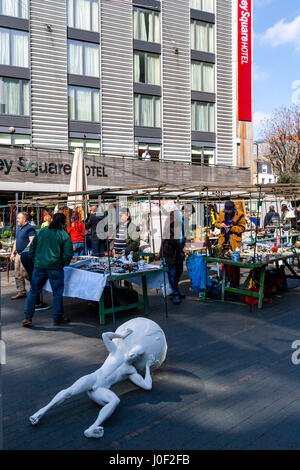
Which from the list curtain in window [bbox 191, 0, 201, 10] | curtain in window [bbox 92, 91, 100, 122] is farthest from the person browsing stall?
curtain in window [bbox 191, 0, 201, 10]

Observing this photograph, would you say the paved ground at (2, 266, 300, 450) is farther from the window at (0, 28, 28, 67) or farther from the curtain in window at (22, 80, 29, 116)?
the window at (0, 28, 28, 67)

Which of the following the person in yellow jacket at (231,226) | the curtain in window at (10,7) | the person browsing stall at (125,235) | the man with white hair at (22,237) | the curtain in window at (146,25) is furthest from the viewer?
the curtain in window at (146,25)

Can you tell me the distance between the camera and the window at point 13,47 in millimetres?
21172

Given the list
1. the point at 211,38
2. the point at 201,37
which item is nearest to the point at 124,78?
the point at 201,37

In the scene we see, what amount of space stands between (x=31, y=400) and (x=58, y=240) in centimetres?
332

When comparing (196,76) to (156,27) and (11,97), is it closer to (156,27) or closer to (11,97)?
(156,27)

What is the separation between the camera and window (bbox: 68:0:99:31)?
2280cm

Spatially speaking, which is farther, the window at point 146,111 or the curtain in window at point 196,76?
the curtain in window at point 196,76

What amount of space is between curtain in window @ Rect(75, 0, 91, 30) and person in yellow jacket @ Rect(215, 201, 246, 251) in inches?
715

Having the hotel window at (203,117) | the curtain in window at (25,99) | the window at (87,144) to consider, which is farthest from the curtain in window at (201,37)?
the curtain in window at (25,99)

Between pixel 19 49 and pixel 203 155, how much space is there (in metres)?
12.7

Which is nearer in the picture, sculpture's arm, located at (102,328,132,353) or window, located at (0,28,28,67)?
sculpture's arm, located at (102,328,132,353)

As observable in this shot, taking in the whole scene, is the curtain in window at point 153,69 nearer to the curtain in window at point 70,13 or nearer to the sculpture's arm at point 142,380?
the curtain in window at point 70,13

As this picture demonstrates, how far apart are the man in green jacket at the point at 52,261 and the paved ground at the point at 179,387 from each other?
39 centimetres
